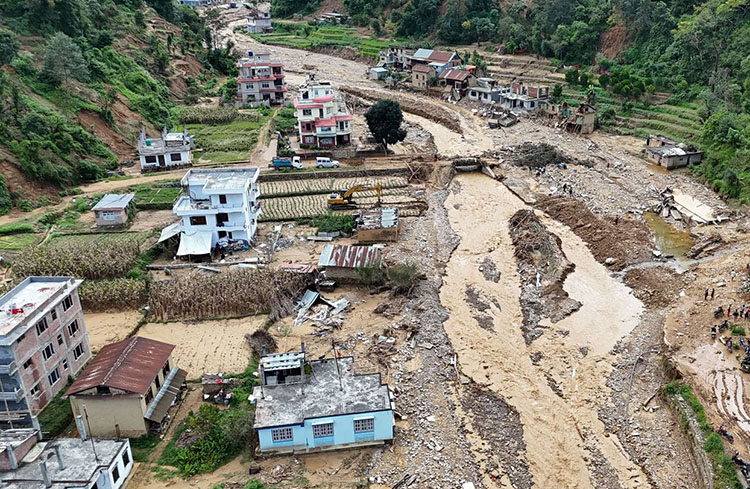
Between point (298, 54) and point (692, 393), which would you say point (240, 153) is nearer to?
point (692, 393)

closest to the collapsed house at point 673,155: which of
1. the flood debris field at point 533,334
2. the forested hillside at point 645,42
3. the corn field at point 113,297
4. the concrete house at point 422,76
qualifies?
the forested hillside at point 645,42

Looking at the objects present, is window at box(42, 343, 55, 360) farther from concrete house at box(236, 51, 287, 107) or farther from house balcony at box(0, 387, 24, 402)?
concrete house at box(236, 51, 287, 107)

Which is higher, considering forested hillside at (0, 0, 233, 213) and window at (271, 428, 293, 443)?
forested hillside at (0, 0, 233, 213)

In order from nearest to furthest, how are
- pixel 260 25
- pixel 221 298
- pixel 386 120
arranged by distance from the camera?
pixel 221 298 < pixel 386 120 < pixel 260 25

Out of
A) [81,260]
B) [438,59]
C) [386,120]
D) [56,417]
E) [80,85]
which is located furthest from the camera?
[438,59]

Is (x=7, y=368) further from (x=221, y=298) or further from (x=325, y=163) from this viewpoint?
(x=325, y=163)

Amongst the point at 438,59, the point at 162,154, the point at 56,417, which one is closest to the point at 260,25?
the point at 438,59

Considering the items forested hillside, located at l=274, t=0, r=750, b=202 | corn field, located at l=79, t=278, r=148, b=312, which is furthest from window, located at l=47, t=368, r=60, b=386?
forested hillside, located at l=274, t=0, r=750, b=202

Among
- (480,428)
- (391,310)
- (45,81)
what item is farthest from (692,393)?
(45,81)

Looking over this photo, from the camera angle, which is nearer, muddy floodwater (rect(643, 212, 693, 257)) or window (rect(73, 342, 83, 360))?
window (rect(73, 342, 83, 360))
